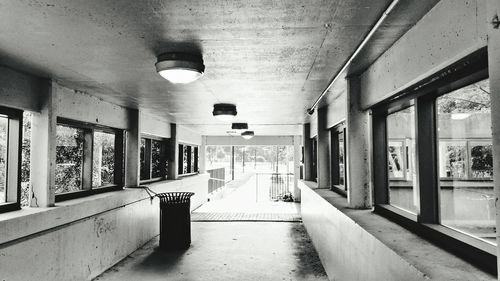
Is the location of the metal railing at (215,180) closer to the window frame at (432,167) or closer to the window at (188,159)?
the window at (188,159)

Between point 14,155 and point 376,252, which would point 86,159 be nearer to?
point 14,155

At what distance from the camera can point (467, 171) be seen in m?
4.02

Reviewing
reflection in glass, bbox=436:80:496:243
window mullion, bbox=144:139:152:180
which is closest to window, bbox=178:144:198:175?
window mullion, bbox=144:139:152:180

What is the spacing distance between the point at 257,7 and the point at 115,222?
4690mm

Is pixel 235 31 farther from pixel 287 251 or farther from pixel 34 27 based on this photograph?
pixel 287 251

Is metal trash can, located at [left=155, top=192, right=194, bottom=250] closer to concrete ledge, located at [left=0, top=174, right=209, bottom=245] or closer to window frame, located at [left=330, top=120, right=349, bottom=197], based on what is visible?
concrete ledge, located at [left=0, top=174, right=209, bottom=245]

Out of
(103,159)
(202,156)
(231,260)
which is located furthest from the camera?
(202,156)

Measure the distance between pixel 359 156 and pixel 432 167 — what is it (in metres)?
1.39

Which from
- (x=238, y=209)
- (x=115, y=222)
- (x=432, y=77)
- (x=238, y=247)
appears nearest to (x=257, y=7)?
(x=432, y=77)

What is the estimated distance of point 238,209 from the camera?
423 inches

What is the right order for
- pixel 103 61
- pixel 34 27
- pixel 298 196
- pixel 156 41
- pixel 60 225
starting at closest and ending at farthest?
pixel 34 27, pixel 156 41, pixel 103 61, pixel 60 225, pixel 298 196

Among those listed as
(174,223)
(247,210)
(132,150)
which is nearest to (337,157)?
(174,223)

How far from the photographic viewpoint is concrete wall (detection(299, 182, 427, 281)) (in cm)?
223

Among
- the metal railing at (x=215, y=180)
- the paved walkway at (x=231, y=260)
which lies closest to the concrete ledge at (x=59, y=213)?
the paved walkway at (x=231, y=260)
